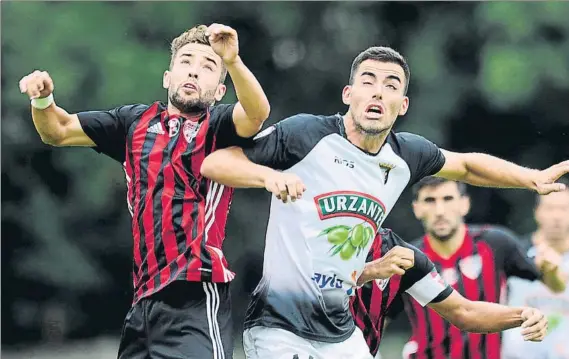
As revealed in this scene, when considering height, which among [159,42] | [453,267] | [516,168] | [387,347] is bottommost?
[387,347]

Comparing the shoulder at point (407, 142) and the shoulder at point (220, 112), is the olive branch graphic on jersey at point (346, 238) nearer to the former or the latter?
the shoulder at point (407, 142)

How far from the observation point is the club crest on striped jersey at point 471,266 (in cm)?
812

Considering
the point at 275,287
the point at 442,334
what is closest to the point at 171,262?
the point at 275,287

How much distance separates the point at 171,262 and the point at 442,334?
99.2 inches

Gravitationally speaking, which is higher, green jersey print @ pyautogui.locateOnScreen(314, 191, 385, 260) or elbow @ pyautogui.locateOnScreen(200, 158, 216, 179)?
elbow @ pyautogui.locateOnScreen(200, 158, 216, 179)

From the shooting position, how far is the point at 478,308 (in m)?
6.91

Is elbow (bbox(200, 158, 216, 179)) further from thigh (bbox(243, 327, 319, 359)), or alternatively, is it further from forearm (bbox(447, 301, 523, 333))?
forearm (bbox(447, 301, 523, 333))

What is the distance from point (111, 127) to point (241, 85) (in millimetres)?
846

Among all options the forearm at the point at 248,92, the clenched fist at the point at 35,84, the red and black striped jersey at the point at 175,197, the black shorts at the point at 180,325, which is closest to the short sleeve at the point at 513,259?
the red and black striped jersey at the point at 175,197

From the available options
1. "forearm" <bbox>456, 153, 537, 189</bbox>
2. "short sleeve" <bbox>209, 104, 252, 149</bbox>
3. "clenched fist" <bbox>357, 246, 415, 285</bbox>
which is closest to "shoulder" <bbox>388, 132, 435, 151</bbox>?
"forearm" <bbox>456, 153, 537, 189</bbox>

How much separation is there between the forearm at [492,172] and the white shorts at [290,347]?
1030 mm

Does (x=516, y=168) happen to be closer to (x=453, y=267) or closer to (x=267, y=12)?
(x=453, y=267)

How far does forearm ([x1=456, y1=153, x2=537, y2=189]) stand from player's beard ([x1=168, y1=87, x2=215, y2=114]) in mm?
1360

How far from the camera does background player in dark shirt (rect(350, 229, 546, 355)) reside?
6.57 meters
